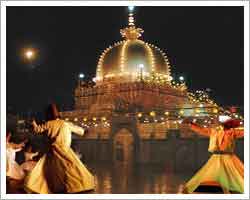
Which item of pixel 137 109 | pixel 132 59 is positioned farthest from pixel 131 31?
pixel 137 109

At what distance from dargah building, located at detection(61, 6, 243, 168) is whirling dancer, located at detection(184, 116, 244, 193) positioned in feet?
34.8

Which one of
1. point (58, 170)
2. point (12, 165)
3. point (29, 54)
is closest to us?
point (58, 170)

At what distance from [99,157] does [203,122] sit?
582 cm

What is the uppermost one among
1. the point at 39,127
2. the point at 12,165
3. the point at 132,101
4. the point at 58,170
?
the point at 132,101

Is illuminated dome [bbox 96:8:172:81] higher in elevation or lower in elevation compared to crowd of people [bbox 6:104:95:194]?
higher

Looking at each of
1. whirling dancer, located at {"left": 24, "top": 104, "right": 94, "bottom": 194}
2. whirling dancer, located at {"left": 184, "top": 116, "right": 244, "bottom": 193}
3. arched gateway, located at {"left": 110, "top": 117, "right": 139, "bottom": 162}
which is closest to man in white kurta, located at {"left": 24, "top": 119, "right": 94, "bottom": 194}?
whirling dancer, located at {"left": 24, "top": 104, "right": 94, "bottom": 194}

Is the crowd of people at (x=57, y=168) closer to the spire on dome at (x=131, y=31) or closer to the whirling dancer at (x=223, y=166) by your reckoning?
the whirling dancer at (x=223, y=166)

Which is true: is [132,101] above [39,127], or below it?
above

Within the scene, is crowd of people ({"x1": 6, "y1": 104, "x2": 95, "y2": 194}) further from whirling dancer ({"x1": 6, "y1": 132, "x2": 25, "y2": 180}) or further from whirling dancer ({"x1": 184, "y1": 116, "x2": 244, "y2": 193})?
whirling dancer ({"x1": 6, "y1": 132, "x2": 25, "y2": 180})

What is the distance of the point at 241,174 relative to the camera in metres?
10.1

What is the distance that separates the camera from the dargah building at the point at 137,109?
2391 centimetres

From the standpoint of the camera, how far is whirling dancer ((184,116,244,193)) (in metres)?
10.1

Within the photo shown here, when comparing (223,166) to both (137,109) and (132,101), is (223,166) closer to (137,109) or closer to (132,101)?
(137,109)

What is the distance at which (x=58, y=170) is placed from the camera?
33.4ft
